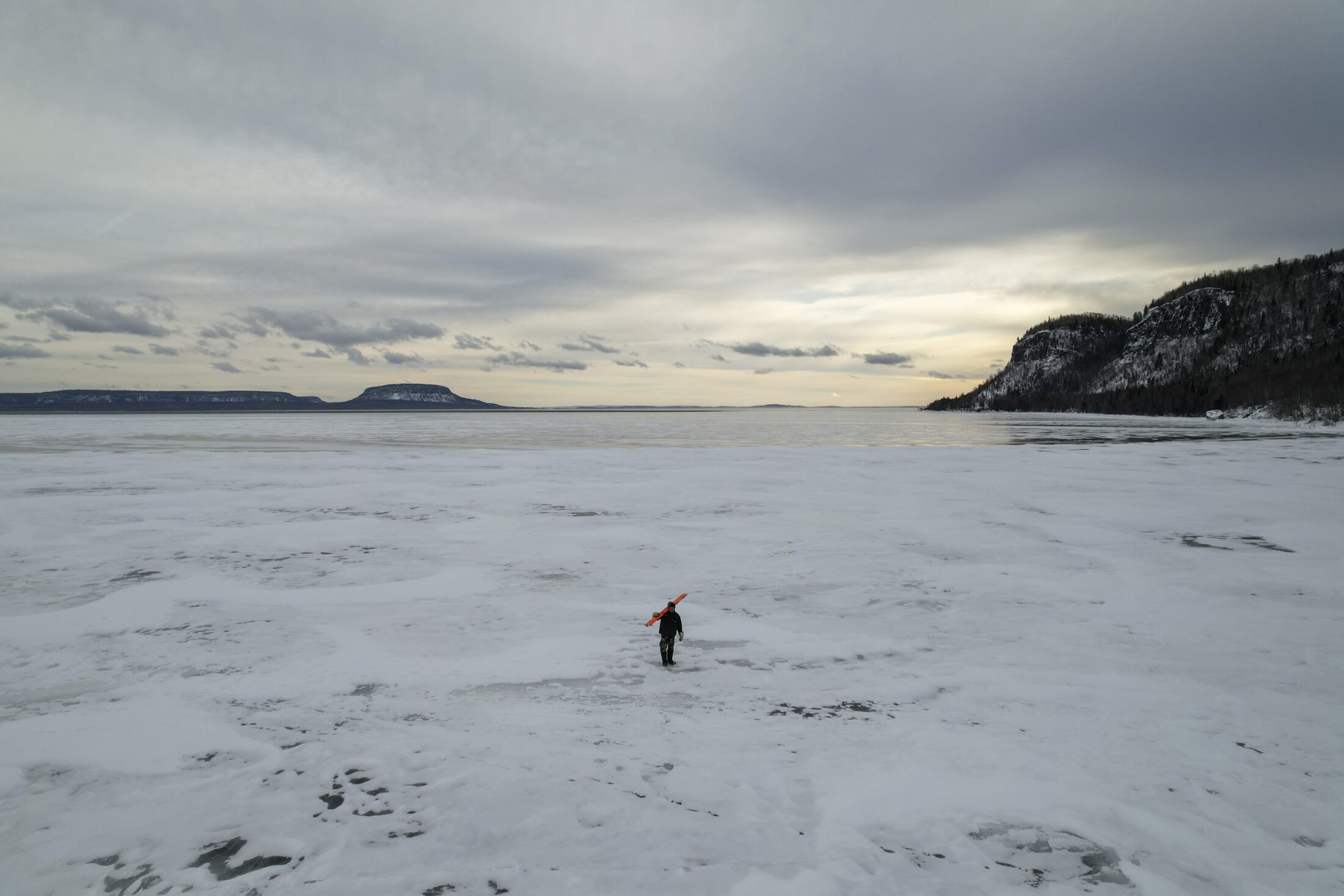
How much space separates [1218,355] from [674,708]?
18202 centimetres

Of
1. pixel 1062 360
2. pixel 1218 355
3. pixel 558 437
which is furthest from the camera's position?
pixel 1062 360

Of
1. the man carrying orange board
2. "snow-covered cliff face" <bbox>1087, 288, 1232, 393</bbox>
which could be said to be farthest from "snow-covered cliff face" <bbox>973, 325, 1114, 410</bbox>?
the man carrying orange board

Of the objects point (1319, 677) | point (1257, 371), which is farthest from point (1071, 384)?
point (1319, 677)

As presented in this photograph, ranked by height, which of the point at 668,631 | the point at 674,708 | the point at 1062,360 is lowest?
the point at 674,708

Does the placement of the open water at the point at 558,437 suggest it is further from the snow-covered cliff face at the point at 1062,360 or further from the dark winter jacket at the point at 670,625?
the snow-covered cliff face at the point at 1062,360

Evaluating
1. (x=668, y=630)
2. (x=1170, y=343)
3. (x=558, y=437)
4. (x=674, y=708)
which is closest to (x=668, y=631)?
(x=668, y=630)

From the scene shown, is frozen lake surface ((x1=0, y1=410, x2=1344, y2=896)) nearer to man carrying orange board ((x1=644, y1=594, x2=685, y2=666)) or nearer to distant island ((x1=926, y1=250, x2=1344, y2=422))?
man carrying orange board ((x1=644, y1=594, x2=685, y2=666))

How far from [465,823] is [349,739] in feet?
5.10

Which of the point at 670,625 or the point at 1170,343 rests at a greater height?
the point at 1170,343

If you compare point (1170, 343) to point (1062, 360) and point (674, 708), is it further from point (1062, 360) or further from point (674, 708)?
point (674, 708)

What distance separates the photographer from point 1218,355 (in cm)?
13738

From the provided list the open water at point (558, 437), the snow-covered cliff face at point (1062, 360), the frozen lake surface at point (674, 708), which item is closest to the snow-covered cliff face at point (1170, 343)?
the snow-covered cliff face at point (1062, 360)

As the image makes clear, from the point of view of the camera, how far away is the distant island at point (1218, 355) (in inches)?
3440

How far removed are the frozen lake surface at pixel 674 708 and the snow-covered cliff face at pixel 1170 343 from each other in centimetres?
16796
